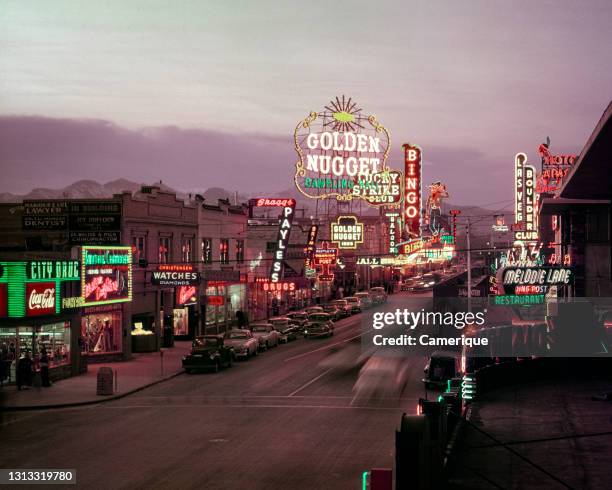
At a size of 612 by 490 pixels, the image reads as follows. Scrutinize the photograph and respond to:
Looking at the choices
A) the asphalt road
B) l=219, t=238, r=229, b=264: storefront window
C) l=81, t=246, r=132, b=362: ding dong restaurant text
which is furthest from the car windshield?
l=219, t=238, r=229, b=264: storefront window

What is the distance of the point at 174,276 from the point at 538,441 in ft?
100

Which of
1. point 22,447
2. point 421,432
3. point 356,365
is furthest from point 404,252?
point 421,432

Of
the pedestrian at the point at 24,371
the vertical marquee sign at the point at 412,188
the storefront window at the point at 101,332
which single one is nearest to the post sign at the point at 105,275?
the storefront window at the point at 101,332

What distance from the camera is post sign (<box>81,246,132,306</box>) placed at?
1639 inches

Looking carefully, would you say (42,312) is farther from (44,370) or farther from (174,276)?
(174,276)

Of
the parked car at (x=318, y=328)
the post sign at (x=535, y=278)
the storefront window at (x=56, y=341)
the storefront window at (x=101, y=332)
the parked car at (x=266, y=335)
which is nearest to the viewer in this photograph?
the post sign at (x=535, y=278)

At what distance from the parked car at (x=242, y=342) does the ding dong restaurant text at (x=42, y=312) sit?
26.9ft

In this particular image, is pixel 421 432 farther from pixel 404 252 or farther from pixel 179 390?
pixel 404 252

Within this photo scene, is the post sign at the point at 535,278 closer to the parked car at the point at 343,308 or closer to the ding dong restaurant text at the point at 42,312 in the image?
the ding dong restaurant text at the point at 42,312

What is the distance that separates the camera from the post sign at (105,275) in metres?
41.6

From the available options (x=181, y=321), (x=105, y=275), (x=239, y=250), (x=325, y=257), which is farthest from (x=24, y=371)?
(x=325, y=257)

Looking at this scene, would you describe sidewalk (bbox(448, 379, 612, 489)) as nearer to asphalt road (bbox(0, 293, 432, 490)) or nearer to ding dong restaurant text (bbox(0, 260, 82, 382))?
asphalt road (bbox(0, 293, 432, 490))

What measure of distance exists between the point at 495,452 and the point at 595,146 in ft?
23.6

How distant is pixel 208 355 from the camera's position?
133 ft
